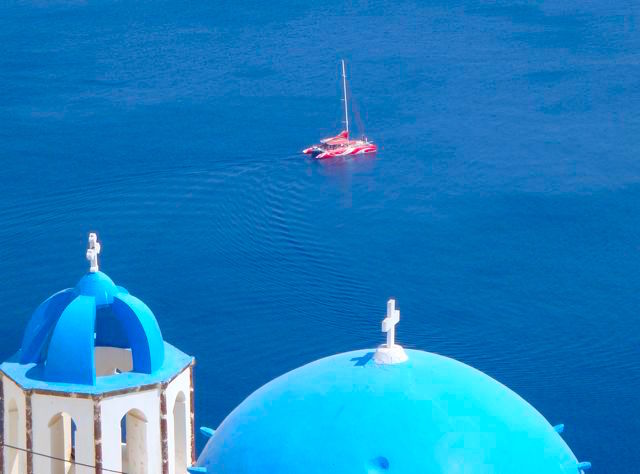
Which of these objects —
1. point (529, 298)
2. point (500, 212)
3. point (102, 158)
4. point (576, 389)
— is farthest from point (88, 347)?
point (102, 158)

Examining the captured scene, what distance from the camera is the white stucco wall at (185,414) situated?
39.6 feet

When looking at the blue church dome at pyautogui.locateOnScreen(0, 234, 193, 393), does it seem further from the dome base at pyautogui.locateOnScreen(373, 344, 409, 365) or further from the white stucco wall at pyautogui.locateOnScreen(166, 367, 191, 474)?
the dome base at pyautogui.locateOnScreen(373, 344, 409, 365)

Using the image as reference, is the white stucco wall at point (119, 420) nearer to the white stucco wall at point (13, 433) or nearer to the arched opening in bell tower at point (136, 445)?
the arched opening in bell tower at point (136, 445)

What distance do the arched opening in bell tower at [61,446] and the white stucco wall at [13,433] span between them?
0.27 m

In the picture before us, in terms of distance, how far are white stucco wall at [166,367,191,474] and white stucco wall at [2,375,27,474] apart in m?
1.34

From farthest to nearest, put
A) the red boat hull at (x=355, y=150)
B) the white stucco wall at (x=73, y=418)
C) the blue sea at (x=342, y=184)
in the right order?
the red boat hull at (x=355, y=150) → the blue sea at (x=342, y=184) → the white stucco wall at (x=73, y=418)

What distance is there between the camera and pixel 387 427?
8.25 meters

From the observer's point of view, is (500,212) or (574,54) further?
(574,54)

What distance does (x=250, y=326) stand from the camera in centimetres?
3231

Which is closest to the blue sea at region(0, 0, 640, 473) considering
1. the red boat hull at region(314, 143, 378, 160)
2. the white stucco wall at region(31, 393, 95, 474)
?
the red boat hull at region(314, 143, 378, 160)

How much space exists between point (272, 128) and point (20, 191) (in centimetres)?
929

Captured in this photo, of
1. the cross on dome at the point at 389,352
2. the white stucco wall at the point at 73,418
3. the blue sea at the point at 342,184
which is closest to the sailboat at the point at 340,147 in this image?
the blue sea at the point at 342,184

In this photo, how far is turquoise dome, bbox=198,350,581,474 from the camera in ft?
26.8

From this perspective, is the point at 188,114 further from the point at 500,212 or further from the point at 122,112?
the point at 500,212
